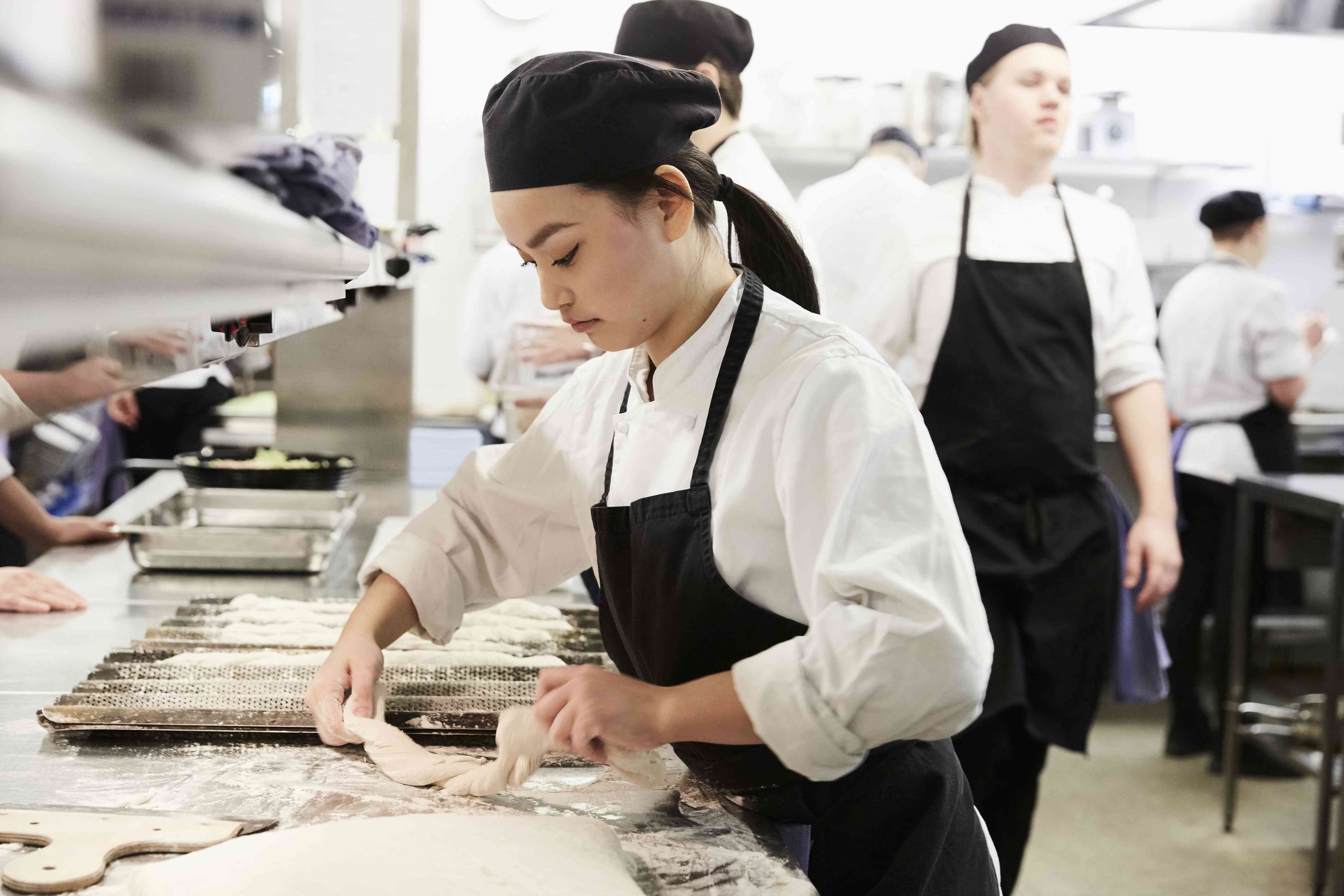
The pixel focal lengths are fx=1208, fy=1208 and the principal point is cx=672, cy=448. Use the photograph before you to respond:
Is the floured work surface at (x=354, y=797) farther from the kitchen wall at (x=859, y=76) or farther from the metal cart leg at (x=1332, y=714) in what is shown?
the kitchen wall at (x=859, y=76)

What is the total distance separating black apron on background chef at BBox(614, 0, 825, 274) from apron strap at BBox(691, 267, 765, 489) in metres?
0.81

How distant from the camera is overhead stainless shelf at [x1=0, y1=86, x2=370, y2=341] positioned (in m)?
0.29

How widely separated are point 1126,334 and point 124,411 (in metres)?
3.20

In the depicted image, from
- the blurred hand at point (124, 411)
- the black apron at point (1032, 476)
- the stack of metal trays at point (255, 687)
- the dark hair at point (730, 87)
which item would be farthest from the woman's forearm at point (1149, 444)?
the blurred hand at point (124, 411)

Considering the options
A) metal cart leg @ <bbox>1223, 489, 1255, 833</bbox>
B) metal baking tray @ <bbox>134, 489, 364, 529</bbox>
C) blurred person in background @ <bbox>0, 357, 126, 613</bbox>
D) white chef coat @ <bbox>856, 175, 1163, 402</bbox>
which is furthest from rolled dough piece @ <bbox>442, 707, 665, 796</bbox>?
metal cart leg @ <bbox>1223, 489, 1255, 833</bbox>

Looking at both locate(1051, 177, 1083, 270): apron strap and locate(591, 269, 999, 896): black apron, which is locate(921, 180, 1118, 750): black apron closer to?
locate(1051, 177, 1083, 270): apron strap

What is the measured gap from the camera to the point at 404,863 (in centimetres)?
93

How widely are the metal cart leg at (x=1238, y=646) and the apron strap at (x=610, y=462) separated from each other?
105 inches

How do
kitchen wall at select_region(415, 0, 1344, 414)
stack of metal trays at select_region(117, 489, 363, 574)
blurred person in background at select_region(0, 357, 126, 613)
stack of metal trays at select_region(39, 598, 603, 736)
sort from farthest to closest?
kitchen wall at select_region(415, 0, 1344, 414), stack of metal trays at select_region(117, 489, 363, 574), stack of metal trays at select_region(39, 598, 603, 736), blurred person in background at select_region(0, 357, 126, 613)

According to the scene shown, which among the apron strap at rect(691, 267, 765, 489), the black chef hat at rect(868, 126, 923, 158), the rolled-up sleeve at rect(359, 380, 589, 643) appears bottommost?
the rolled-up sleeve at rect(359, 380, 589, 643)

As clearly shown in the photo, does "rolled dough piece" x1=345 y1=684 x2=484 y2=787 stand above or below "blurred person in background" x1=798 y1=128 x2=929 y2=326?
below

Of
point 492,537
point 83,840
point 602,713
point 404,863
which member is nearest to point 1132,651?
point 492,537

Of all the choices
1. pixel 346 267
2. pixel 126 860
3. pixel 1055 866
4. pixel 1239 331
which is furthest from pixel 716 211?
pixel 1239 331

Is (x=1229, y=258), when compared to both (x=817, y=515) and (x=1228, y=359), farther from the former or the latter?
(x=817, y=515)
